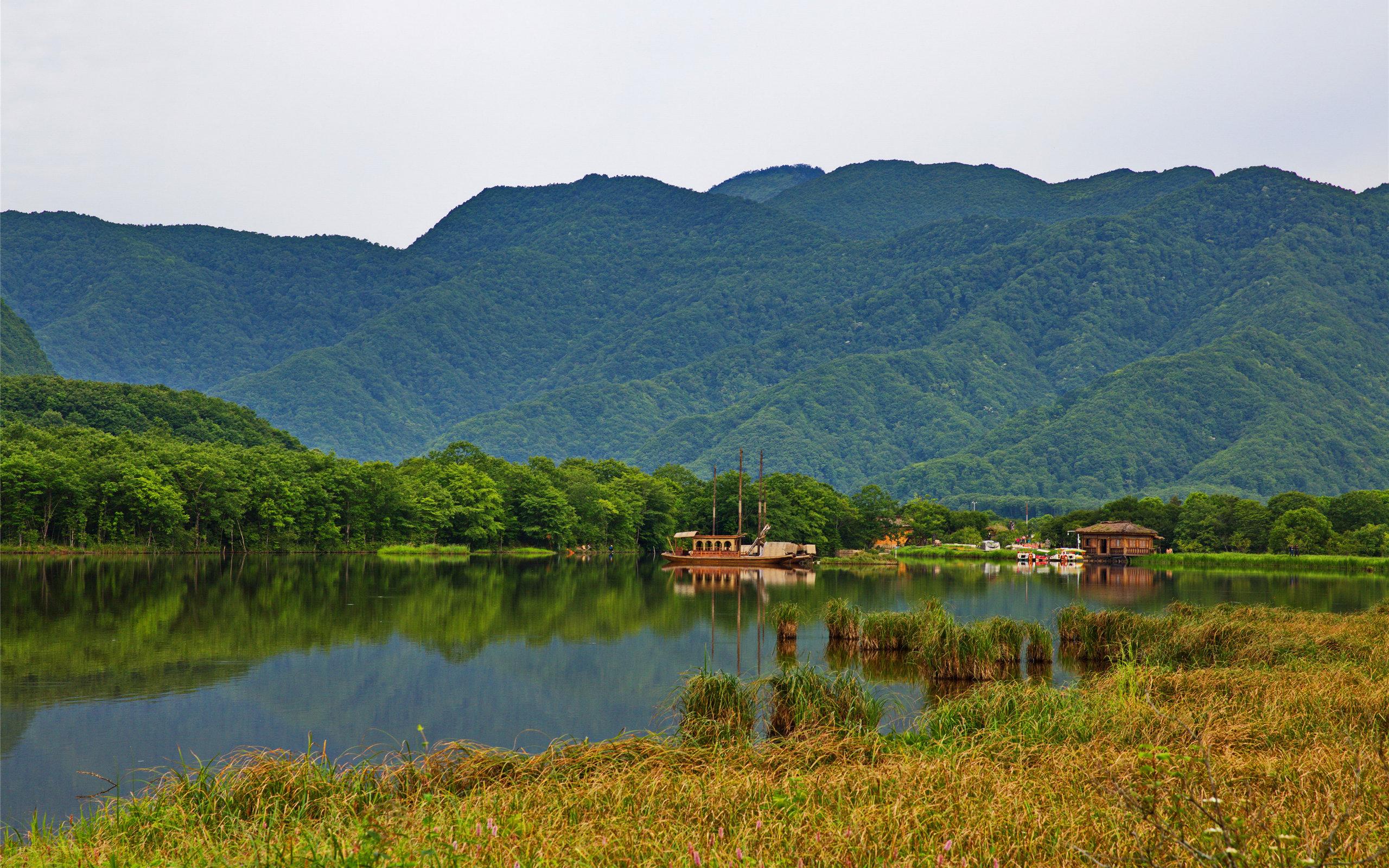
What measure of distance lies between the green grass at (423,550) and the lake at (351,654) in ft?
56.7

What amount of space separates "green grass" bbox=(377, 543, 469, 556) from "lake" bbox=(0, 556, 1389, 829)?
1728cm

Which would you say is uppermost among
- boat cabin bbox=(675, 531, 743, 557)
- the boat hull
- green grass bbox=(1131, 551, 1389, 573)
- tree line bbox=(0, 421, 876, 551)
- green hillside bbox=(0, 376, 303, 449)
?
green hillside bbox=(0, 376, 303, 449)

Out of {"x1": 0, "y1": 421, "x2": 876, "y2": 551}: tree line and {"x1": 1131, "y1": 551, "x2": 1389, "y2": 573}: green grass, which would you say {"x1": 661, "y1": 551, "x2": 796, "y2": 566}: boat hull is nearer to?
{"x1": 0, "y1": 421, "x2": 876, "y2": 551}: tree line

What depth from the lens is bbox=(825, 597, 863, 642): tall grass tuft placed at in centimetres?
2452

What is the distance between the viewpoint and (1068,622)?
942 inches

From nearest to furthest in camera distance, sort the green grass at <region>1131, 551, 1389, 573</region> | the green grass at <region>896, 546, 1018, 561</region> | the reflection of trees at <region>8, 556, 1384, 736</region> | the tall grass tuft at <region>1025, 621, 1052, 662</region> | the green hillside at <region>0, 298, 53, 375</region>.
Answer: the reflection of trees at <region>8, 556, 1384, 736</region>, the tall grass tuft at <region>1025, 621, 1052, 662</region>, the green grass at <region>1131, 551, 1389, 573</region>, the green grass at <region>896, 546, 1018, 561</region>, the green hillside at <region>0, 298, 53, 375</region>

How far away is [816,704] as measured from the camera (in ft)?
43.4

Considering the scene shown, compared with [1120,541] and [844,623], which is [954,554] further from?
[844,623]

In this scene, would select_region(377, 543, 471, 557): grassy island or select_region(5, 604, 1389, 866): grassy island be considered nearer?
select_region(5, 604, 1389, 866): grassy island

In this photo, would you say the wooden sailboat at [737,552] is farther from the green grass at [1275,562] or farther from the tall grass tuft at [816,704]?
the tall grass tuft at [816,704]

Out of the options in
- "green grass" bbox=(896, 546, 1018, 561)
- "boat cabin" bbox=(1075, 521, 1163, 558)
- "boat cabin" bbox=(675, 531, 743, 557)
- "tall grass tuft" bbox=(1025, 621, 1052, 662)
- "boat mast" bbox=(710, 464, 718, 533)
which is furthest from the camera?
"green grass" bbox=(896, 546, 1018, 561)

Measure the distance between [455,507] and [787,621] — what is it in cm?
4989

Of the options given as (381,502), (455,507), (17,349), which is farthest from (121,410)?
(17,349)

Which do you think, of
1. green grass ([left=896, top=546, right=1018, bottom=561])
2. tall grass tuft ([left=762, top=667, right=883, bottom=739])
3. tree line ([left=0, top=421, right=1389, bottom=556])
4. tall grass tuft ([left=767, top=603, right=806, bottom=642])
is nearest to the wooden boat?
tree line ([left=0, top=421, right=1389, bottom=556])
